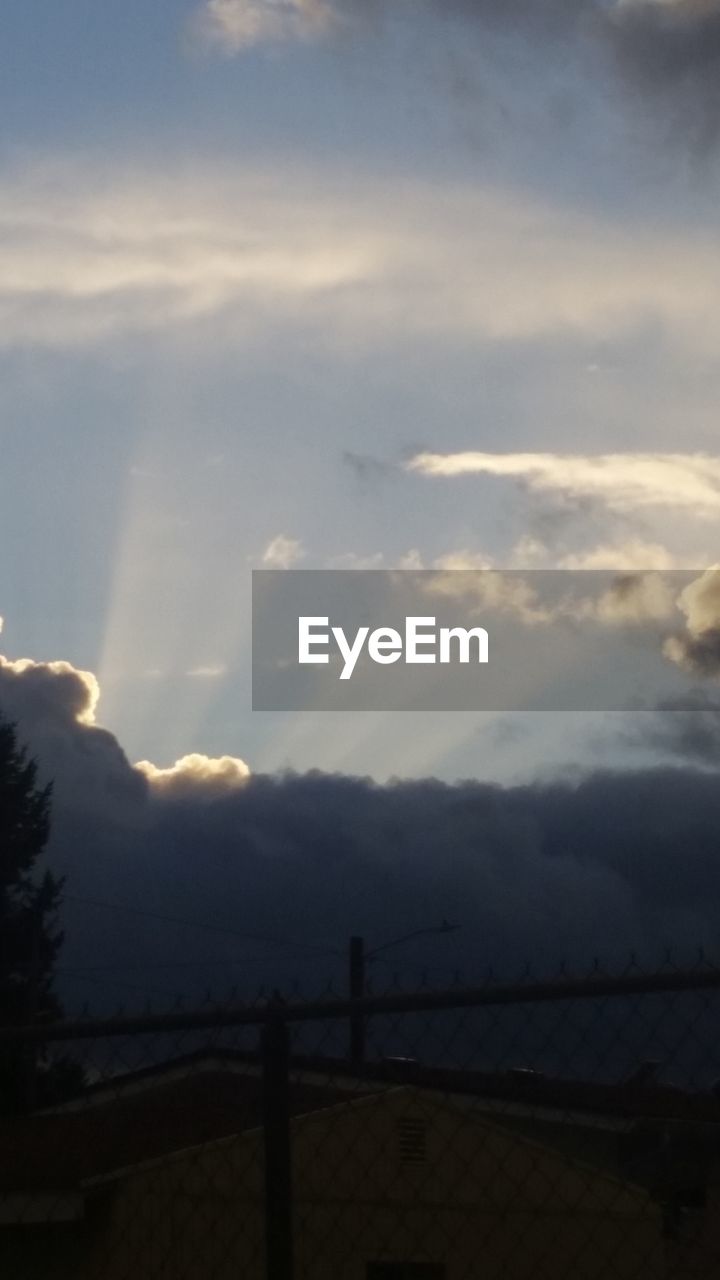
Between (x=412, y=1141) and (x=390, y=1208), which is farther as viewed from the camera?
(x=412, y=1141)

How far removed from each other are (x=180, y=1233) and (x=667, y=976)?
287cm

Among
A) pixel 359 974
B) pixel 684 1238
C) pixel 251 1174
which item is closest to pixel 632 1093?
pixel 684 1238

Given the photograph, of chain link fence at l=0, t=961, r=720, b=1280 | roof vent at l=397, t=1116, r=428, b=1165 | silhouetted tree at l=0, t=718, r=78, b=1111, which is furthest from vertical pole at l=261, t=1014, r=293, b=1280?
silhouetted tree at l=0, t=718, r=78, b=1111

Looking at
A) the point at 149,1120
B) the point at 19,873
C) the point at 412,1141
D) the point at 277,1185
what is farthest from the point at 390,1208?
the point at 19,873

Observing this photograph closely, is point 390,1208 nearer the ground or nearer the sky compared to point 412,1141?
nearer the ground

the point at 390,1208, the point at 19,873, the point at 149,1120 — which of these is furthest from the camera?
the point at 19,873

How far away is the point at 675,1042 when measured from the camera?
5.10 m

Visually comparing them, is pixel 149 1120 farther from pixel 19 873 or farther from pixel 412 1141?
pixel 19 873

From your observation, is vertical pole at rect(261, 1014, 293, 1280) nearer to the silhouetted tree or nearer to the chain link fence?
the chain link fence

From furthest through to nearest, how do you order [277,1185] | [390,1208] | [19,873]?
1. [19,873]
2. [390,1208]
3. [277,1185]

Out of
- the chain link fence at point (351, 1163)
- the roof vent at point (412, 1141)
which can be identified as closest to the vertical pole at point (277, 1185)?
the chain link fence at point (351, 1163)

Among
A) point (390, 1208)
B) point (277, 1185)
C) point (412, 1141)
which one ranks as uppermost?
point (277, 1185)

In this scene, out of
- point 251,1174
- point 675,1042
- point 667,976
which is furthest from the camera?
point 251,1174

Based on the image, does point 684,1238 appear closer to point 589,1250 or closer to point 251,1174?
point 589,1250
